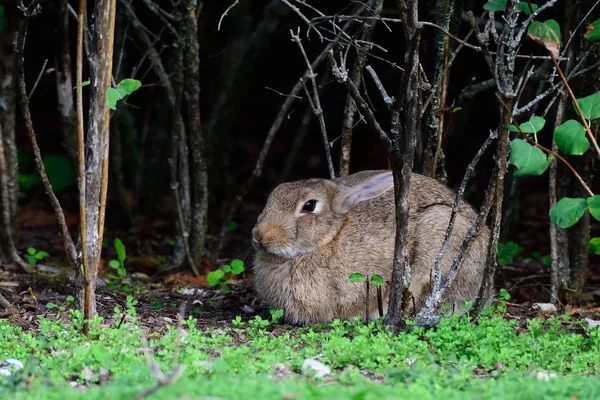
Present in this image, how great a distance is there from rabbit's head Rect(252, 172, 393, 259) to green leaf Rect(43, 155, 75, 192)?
4.61 metres

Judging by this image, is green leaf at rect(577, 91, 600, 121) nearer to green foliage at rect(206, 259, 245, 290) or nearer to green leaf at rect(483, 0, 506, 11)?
green leaf at rect(483, 0, 506, 11)

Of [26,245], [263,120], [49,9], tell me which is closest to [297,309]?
[26,245]

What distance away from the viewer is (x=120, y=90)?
17.5 feet

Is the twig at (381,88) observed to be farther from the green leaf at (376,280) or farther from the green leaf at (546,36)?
the green leaf at (376,280)

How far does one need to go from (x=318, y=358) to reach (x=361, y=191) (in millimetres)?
1861

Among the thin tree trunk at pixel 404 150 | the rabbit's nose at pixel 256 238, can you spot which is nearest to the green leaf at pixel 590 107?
the thin tree trunk at pixel 404 150

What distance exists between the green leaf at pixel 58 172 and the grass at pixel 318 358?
4.85 meters

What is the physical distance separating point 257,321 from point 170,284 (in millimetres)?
2064

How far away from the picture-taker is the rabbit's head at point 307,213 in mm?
6469

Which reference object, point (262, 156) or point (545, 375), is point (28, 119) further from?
point (545, 375)

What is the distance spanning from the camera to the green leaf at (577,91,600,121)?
509 cm

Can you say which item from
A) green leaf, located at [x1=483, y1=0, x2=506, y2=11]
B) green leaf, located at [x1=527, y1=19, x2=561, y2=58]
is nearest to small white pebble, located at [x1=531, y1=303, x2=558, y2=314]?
green leaf, located at [x1=527, y1=19, x2=561, y2=58]

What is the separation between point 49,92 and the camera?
13.9 meters

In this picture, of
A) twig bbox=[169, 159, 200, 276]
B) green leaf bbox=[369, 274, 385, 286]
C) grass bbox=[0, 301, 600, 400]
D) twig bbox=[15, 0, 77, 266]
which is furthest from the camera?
twig bbox=[169, 159, 200, 276]
